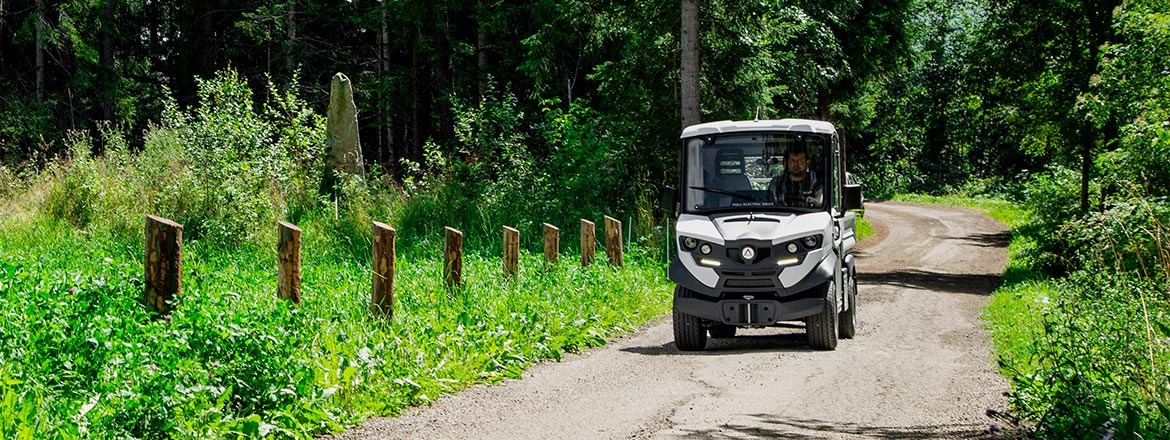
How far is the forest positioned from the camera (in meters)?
6.61

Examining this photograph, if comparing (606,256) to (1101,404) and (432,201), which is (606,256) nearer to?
(432,201)

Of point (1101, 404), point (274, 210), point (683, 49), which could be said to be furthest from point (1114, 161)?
point (274, 210)

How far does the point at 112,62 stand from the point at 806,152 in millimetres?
29852

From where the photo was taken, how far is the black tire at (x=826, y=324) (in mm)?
10289

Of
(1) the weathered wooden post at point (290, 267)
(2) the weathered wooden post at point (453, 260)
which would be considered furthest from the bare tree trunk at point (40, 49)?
(1) the weathered wooden post at point (290, 267)

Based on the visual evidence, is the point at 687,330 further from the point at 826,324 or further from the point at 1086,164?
the point at 1086,164

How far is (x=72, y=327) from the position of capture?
6.36 metres

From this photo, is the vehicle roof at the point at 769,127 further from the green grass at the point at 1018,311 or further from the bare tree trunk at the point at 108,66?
the bare tree trunk at the point at 108,66

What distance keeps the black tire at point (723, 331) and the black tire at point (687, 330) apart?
78cm

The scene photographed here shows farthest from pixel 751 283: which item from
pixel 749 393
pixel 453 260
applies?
pixel 453 260

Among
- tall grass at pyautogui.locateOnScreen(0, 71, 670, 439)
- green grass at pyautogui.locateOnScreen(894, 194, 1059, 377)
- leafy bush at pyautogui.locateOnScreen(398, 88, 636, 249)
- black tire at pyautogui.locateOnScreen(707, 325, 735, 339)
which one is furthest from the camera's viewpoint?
leafy bush at pyautogui.locateOnScreen(398, 88, 636, 249)

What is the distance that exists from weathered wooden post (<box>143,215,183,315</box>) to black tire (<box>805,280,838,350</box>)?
6.01 metres

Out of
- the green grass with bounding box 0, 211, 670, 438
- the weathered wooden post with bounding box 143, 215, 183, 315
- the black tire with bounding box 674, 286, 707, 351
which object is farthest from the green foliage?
the weathered wooden post with bounding box 143, 215, 183, 315

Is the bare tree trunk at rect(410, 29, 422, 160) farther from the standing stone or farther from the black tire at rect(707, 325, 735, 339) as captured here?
the black tire at rect(707, 325, 735, 339)
